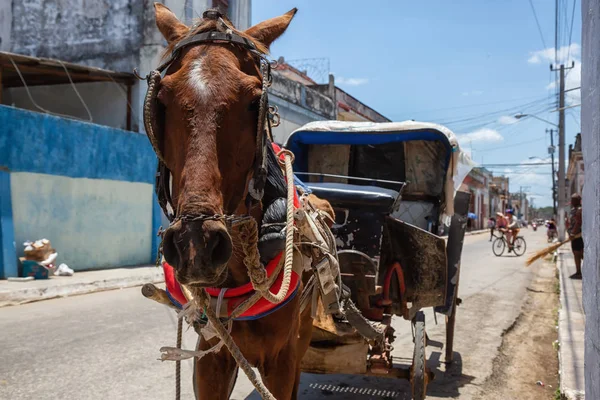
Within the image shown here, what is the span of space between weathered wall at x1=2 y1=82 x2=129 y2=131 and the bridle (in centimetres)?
1286

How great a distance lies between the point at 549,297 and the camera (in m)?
9.98

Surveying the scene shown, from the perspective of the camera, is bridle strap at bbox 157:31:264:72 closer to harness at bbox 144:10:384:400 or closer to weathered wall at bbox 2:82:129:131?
harness at bbox 144:10:384:400

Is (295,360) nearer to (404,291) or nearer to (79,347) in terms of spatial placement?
(404,291)

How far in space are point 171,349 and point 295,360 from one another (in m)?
0.69

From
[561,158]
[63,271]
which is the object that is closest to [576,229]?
[63,271]

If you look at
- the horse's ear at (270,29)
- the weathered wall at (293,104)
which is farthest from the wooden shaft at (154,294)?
the weathered wall at (293,104)

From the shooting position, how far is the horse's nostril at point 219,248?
1.58m

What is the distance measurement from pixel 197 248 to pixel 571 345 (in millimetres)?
5205

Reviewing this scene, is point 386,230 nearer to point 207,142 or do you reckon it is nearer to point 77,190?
point 207,142

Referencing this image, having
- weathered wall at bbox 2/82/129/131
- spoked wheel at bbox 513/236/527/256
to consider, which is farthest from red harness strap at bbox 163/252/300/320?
spoked wheel at bbox 513/236/527/256

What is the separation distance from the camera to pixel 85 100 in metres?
14.8

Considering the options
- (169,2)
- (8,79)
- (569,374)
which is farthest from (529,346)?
(8,79)

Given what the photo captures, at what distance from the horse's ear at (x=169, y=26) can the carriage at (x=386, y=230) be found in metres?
1.14

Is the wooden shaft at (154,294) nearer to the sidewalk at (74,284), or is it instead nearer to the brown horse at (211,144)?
the brown horse at (211,144)
